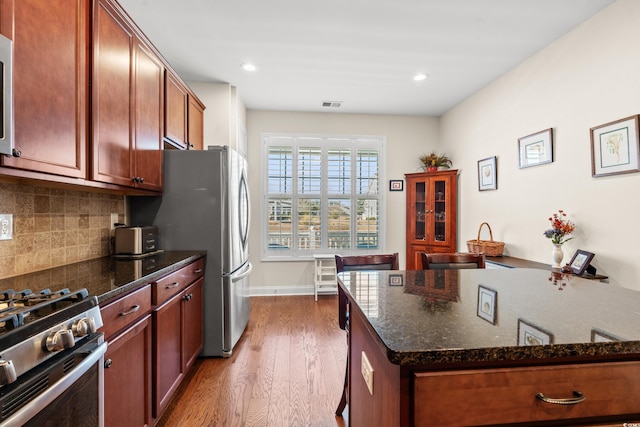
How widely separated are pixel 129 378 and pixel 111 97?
1.46 m

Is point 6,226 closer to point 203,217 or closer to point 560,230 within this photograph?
point 203,217

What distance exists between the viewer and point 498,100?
3.32m

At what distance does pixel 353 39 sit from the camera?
8.39 ft

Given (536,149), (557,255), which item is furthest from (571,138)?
(557,255)

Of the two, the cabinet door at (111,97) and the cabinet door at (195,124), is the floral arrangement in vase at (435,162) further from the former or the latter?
the cabinet door at (111,97)

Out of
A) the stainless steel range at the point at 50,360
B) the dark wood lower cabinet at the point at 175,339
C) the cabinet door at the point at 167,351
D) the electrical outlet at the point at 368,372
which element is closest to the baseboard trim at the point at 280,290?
the dark wood lower cabinet at the point at 175,339

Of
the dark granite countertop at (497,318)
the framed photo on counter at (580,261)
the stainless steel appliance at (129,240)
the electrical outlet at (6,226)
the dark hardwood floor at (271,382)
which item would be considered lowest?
the dark hardwood floor at (271,382)

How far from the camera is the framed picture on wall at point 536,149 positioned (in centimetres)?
264

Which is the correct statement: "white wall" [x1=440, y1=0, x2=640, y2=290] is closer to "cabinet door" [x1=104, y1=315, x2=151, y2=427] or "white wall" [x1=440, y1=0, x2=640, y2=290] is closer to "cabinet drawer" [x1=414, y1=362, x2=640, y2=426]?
"cabinet drawer" [x1=414, y1=362, x2=640, y2=426]

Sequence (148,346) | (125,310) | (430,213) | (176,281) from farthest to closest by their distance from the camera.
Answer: (430,213) → (176,281) → (148,346) → (125,310)

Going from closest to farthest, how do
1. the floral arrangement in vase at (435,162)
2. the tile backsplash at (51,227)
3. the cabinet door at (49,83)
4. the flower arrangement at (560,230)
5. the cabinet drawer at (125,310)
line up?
the cabinet door at (49,83)
the cabinet drawer at (125,310)
the tile backsplash at (51,227)
the flower arrangement at (560,230)
the floral arrangement in vase at (435,162)

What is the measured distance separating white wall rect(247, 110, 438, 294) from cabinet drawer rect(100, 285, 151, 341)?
2753 mm

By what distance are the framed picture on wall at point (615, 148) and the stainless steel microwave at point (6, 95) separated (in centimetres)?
327

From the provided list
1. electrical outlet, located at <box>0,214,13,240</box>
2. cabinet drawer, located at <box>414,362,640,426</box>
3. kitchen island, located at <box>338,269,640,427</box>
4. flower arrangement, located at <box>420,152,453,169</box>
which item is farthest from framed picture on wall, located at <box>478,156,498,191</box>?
electrical outlet, located at <box>0,214,13,240</box>
